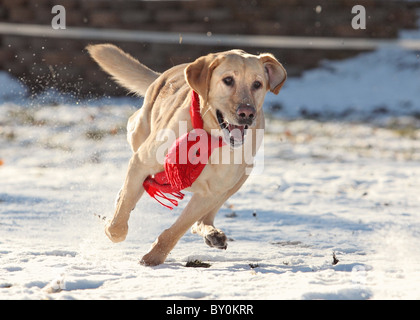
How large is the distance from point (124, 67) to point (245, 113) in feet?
5.88

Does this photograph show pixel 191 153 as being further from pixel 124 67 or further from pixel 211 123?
pixel 124 67

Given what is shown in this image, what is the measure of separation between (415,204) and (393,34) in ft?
25.0

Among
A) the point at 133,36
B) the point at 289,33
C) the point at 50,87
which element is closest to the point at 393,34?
the point at 289,33

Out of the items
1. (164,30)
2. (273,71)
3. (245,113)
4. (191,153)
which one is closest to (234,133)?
(245,113)

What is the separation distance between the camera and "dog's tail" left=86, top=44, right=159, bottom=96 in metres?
5.06

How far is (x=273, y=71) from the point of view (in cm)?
386

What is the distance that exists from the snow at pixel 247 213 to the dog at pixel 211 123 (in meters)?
0.20

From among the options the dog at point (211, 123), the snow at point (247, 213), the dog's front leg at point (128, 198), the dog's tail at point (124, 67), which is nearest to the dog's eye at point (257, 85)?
the dog at point (211, 123)

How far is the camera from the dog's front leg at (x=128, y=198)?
3.96m

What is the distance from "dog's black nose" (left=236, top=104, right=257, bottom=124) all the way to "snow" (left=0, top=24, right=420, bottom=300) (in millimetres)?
771

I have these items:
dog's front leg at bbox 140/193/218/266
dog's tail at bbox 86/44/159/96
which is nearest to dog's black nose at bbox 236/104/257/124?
dog's front leg at bbox 140/193/218/266

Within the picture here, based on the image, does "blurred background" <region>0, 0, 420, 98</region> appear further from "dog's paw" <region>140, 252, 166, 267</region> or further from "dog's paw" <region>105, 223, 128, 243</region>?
"dog's paw" <region>140, 252, 166, 267</region>

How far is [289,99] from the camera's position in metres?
11.5
